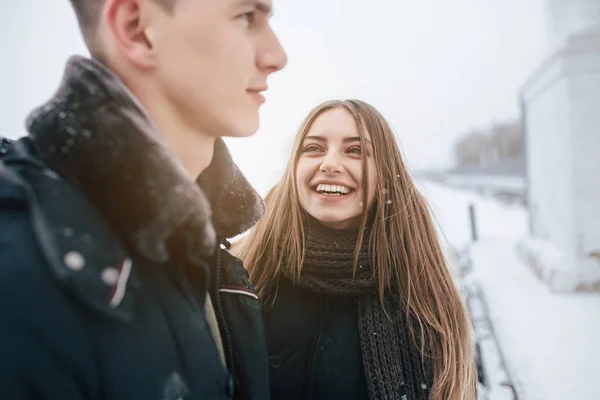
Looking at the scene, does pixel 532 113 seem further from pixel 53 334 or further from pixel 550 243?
pixel 53 334

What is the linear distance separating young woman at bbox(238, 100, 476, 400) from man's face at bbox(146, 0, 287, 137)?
3.16ft

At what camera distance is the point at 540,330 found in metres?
4.85

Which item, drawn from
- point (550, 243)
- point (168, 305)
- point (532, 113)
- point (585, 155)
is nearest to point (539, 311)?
point (550, 243)

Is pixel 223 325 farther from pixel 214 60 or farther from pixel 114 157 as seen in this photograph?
pixel 214 60

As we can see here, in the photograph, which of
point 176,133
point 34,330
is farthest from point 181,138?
point 34,330

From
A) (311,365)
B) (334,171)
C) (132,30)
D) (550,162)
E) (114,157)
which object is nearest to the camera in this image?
(114,157)

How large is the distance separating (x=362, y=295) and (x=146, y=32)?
147 cm

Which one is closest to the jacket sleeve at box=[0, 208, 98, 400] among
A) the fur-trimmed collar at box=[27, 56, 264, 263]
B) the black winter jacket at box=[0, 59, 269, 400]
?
the black winter jacket at box=[0, 59, 269, 400]

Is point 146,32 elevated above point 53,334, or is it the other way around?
point 146,32

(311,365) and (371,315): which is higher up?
(371,315)

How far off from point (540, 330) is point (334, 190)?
4.41 metres

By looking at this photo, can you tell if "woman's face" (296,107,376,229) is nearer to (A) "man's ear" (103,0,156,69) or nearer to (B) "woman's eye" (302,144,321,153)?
(B) "woman's eye" (302,144,321,153)

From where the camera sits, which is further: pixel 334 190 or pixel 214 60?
pixel 334 190

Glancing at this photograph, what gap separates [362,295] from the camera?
6.19 feet
